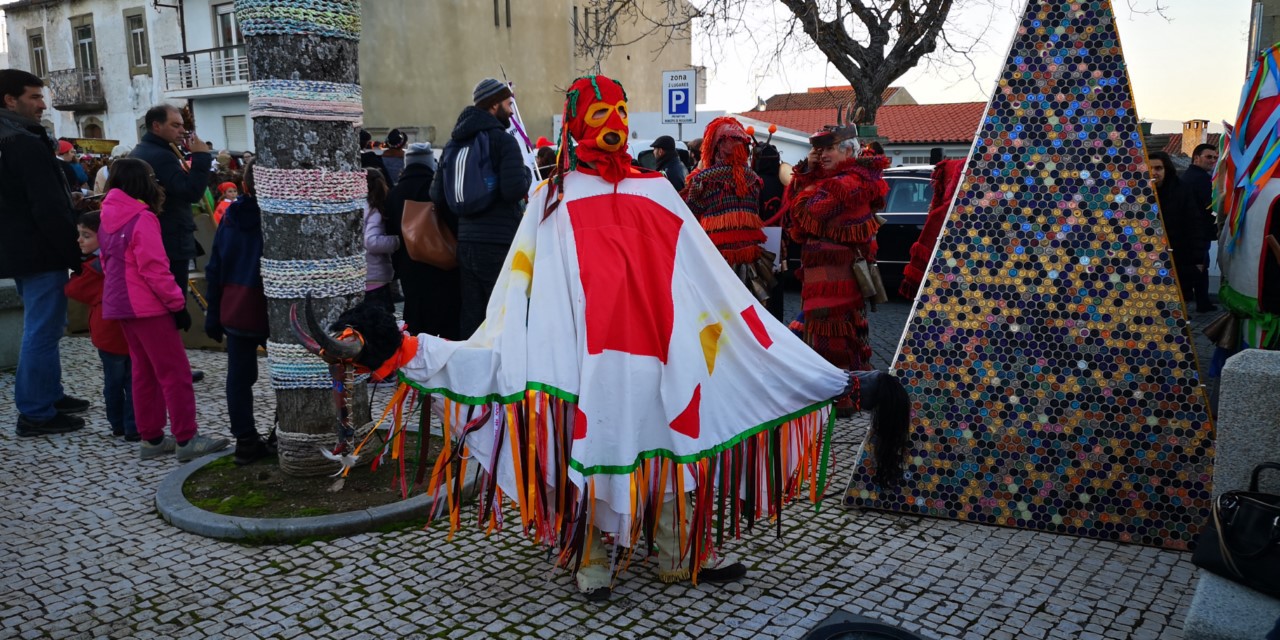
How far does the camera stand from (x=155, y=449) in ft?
17.7

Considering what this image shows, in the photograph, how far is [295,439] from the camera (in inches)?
181

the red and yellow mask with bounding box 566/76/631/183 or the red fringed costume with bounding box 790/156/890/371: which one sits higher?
the red and yellow mask with bounding box 566/76/631/183

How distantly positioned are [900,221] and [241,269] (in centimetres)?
800

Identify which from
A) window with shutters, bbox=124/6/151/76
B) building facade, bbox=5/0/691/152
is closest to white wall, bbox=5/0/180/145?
building facade, bbox=5/0/691/152

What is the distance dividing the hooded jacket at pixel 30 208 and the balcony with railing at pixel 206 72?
22937 mm

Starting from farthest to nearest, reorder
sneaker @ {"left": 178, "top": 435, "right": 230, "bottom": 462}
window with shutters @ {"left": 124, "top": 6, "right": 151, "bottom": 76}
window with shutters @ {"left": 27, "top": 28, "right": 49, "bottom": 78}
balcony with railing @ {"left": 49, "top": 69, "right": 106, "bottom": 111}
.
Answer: window with shutters @ {"left": 27, "top": 28, "right": 49, "bottom": 78}, balcony with railing @ {"left": 49, "top": 69, "right": 106, "bottom": 111}, window with shutters @ {"left": 124, "top": 6, "right": 151, "bottom": 76}, sneaker @ {"left": 178, "top": 435, "right": 230, "bottom": 462}

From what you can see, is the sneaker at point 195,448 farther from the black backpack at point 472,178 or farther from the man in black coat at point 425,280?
the black backpack at point 472,178

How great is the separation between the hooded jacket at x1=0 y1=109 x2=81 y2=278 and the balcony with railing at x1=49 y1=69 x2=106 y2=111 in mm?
29210

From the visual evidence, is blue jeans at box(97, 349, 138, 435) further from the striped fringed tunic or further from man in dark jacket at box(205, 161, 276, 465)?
the striped fringed tunic

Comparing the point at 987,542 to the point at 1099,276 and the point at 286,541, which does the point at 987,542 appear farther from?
the point at 286,541

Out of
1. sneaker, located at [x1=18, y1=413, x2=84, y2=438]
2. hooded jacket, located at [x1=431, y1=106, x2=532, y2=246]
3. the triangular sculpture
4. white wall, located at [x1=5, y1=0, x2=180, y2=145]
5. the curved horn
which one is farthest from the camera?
white wall, located at [x1=5, y1=0, x2=180, y2=145]

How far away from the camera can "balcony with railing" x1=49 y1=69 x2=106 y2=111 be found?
30.3 metres

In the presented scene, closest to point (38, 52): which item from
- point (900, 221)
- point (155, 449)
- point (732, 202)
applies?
point (900, 221)

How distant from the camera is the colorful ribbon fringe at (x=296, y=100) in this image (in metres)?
4.27
